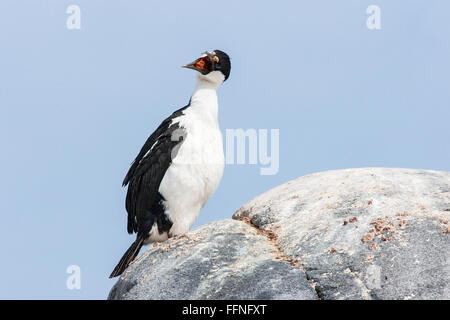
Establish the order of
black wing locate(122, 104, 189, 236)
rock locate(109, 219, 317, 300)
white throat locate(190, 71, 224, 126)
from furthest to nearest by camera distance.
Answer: white throat locate(190, 71, 224, 126) → black wing locate(122, 104, 189, 236) → rock locate(109, 219, 317, 300)

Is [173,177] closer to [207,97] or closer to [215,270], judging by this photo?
[207,97]

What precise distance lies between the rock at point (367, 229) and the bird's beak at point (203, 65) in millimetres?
2345

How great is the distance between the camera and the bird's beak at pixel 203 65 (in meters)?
13.7

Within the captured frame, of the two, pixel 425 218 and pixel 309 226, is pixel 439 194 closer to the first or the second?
pixel 425 218

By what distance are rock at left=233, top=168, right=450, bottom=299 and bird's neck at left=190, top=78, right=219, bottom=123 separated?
1.66 meters

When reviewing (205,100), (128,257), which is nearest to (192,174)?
(205,100)

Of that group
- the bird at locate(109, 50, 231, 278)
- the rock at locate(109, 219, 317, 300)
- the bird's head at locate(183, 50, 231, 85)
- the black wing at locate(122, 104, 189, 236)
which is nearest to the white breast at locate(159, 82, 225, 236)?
the bird at locate(109, 50, 231, 278)

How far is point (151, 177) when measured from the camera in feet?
42.7

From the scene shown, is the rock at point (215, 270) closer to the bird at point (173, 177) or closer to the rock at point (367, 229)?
the rock at point (367, 229)

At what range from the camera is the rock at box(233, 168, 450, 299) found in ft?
33.1

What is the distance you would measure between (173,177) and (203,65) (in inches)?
76.5

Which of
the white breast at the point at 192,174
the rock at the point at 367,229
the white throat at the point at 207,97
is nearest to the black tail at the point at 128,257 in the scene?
the white breast at the point at 192,174

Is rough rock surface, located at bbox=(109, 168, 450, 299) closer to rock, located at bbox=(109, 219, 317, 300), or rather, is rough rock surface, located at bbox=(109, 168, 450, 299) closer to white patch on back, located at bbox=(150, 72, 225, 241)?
rock, located at bbox=(109, 219, 317, 300)
